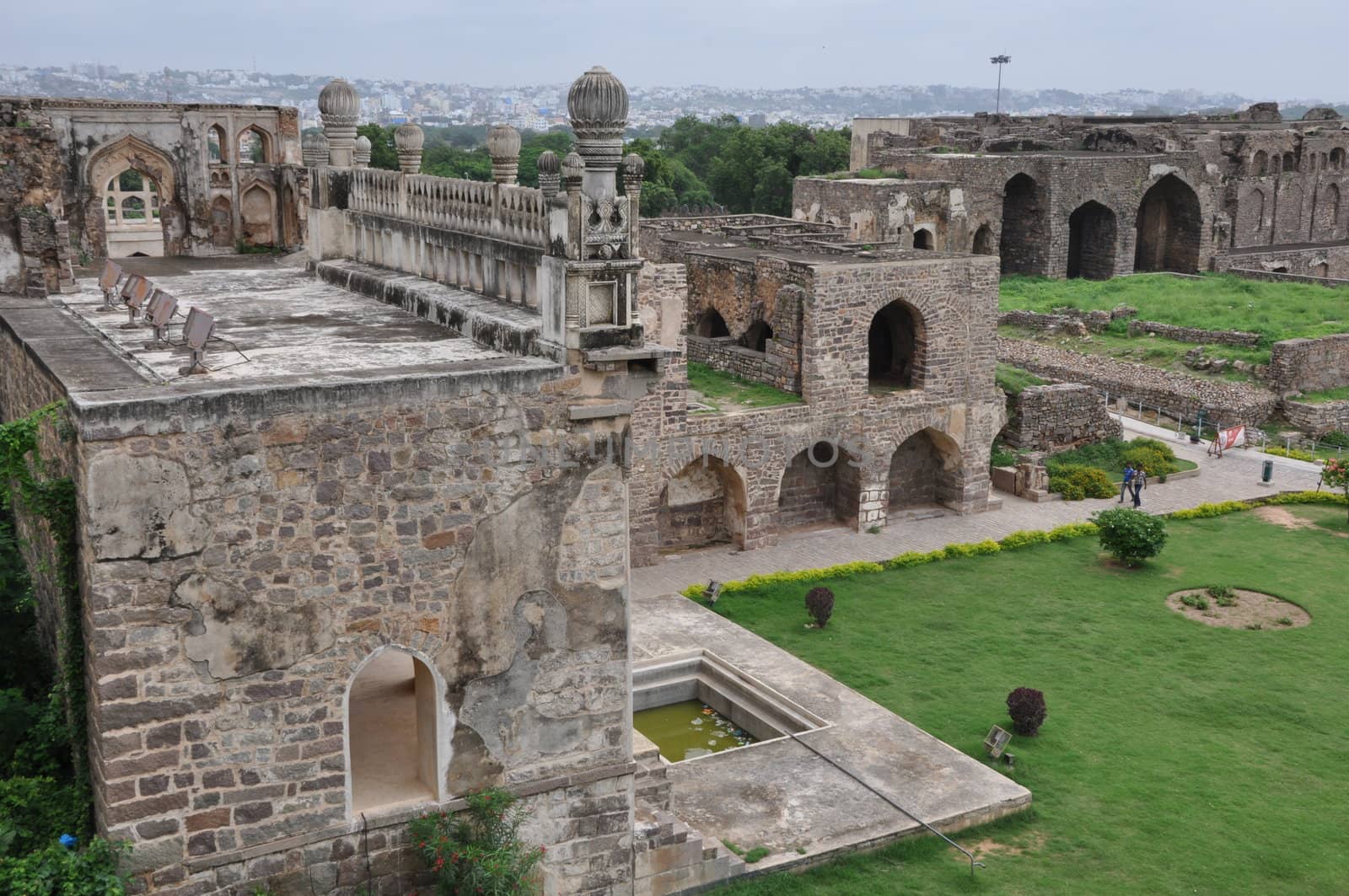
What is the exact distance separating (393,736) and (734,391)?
12.0 m

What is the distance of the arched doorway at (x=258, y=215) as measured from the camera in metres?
18.5

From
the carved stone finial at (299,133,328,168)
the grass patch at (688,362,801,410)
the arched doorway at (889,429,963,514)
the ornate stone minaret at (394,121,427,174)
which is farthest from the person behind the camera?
the arched doorway at (889,429,963,514)

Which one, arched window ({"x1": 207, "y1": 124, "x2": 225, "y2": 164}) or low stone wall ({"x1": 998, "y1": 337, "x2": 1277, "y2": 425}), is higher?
arched window ({"x1": 207, "y1": 124, "x2": 225, "y2": 164})

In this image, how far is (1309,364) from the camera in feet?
94.0

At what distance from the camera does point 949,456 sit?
22.4m

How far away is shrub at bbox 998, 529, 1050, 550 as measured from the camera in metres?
20.8

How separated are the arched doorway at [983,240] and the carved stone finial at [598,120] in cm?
3326

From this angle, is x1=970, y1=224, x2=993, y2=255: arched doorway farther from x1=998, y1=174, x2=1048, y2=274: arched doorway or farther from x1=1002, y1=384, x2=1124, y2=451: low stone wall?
x1=1002, y1=384, x2=1124, y2=451: low stone wall

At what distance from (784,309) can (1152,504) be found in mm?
7213

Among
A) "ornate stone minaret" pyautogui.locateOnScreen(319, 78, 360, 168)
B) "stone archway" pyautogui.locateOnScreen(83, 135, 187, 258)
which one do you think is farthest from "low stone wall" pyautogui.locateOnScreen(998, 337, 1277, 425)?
"ornate stone minaret" pyautogui.locateOnScreen(319, 78, 360, 168)

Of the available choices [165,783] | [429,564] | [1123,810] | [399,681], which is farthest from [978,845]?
[165,783]

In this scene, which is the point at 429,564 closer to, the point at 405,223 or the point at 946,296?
the point at 405,223

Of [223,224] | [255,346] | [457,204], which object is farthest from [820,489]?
[255,346]

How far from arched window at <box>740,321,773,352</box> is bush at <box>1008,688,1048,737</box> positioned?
10.1 metres
